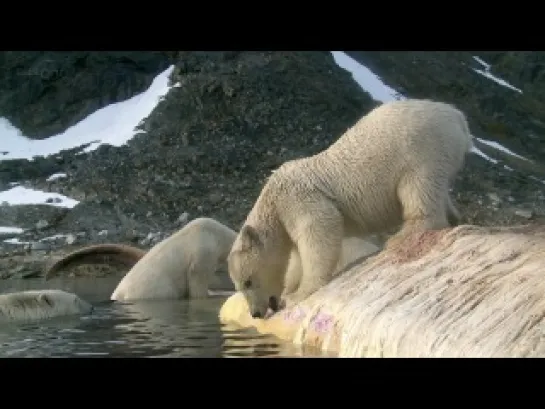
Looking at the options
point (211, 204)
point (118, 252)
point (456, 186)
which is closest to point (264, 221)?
point (118, 252)

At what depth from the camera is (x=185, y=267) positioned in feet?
65.0

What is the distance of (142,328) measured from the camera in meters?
14.2

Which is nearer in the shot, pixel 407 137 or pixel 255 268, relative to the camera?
pixel 407 137

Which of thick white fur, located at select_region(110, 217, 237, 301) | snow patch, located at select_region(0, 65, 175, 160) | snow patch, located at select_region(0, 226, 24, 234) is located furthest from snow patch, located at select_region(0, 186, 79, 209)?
thick white fur, located at select_region(110, 217, 237, 301)

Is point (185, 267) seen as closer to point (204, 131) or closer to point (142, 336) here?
point (142, 336)

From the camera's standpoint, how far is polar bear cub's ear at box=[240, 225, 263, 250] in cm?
1274

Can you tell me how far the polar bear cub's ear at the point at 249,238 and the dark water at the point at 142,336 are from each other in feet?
3.69

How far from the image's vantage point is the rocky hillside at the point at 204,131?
137ft

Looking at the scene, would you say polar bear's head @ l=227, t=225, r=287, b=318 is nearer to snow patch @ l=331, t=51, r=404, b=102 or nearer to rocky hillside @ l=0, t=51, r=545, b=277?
rocky hillside @ l=0, t=51, r=545, b=277

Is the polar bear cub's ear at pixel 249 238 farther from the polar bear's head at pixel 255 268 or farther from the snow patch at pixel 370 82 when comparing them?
the snow patch at pixel 370 82

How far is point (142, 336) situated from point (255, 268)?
5.86ft

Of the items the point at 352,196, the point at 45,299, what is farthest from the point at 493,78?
the point at 352,196

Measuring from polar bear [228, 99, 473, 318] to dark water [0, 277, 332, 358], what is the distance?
0.98 metres

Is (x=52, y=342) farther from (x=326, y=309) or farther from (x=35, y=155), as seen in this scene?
(x=35, y=155)
